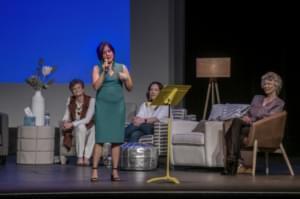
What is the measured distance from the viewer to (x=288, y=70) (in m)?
9.35

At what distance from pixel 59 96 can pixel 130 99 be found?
1.00 metres

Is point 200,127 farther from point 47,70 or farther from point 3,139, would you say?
point 3,139

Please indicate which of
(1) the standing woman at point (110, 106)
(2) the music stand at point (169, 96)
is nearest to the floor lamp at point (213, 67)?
(2) the music stand at point (169, 96)

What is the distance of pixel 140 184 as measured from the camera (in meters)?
5.75

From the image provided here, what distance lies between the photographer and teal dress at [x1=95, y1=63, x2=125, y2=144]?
5926 mm

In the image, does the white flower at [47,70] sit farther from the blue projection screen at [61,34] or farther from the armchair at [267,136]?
the armchair at [267,136]

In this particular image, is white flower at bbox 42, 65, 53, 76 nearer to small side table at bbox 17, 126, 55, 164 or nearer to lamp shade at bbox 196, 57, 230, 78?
small side table at bbox 17, 126, 55, 164

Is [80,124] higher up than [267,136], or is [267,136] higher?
[80,124]

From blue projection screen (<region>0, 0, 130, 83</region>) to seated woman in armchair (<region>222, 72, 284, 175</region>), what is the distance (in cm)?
275

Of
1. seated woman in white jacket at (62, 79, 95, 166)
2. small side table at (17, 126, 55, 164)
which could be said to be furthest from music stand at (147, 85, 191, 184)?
small side table at (17, 126, 55, 164)

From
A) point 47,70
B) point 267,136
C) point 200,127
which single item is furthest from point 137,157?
point 47,70

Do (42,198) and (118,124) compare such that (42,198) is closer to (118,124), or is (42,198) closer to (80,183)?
(80,183)

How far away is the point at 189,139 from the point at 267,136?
2.88 ft

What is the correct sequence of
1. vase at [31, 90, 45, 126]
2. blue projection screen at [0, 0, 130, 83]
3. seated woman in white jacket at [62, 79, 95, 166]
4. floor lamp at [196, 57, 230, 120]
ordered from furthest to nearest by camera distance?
blue projection screen at [0, 0, 130, 83] → floor lamp at [196, 57, 230, 120] → vase at [31, 90, 45, 126] → seated woman in white jacket at [62, 79, 95, 166]
